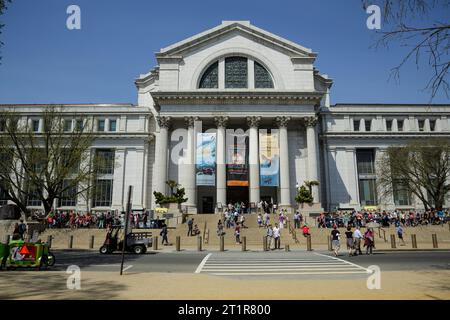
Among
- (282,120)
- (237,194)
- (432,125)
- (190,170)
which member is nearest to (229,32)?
(282,120)

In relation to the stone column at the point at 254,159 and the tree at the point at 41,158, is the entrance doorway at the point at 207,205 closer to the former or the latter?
the stone column at the point at 254,159

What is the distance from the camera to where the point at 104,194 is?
165ft

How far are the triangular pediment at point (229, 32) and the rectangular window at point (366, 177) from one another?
700 inches

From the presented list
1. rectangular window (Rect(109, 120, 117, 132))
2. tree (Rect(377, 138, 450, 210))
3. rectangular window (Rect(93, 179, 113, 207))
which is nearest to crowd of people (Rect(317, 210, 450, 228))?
tree (Rect(377, 138, 450, 210))

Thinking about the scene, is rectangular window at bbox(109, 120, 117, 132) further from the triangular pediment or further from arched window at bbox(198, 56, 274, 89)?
arched window at bbox(198, 56, 274, 89)

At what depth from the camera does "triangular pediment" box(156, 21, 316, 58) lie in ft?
164

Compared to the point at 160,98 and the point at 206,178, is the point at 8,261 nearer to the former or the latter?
the point at 206,178

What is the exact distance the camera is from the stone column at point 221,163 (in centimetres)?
4381

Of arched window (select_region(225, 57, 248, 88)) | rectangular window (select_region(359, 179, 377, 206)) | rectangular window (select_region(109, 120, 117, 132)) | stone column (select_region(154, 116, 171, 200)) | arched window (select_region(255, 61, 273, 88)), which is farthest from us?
rectangular window (select_region(109, 120, 117, 132))

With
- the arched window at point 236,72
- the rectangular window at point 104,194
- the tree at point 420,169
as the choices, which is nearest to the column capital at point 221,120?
the arched window at point 236,72

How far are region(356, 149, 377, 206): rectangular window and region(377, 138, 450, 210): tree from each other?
3075 millimetres
